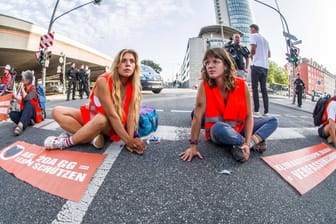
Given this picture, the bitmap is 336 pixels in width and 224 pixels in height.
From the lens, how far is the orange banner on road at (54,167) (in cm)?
142

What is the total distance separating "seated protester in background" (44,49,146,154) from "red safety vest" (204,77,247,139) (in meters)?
0.83

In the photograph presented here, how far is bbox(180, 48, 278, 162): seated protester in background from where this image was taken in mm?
1923

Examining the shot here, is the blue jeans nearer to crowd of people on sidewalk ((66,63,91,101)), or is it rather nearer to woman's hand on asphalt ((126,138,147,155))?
woman's hand on asphalt ((126,138,147,155))

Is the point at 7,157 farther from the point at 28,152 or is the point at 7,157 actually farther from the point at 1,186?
the point at 1,186

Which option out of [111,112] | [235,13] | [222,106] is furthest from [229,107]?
[235,13]

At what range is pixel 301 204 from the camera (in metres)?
1.34

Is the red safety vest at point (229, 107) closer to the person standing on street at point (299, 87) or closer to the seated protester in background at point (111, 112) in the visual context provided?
the seated protester in background at point (111, 112)

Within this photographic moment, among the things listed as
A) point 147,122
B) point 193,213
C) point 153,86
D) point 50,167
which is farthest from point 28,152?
point 153,86

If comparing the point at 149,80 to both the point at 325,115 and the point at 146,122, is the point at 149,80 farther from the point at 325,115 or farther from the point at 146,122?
the point at 325,115

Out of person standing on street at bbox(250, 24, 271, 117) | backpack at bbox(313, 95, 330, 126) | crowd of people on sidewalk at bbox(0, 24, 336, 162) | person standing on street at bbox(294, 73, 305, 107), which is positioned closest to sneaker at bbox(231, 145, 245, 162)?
crowd of people on sidewalk at bbox(0, 24, 336, 162)

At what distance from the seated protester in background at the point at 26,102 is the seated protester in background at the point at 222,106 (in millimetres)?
2844

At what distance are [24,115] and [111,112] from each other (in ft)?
7.31

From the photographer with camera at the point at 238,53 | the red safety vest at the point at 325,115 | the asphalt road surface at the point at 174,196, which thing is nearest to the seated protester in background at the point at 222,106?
the asphalt road surface at the point at 174,196

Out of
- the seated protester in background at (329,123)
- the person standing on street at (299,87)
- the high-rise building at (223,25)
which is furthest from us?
the high-rise building at (223,25)
